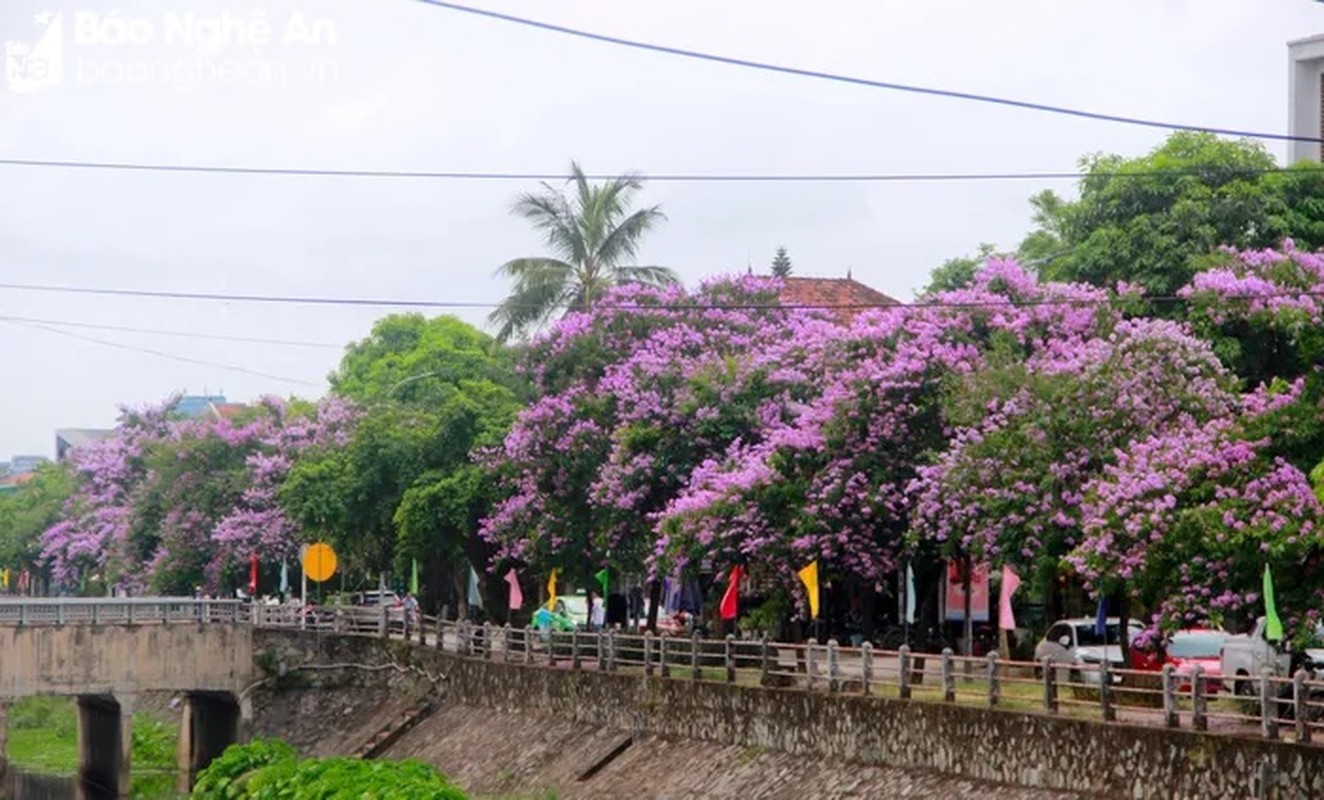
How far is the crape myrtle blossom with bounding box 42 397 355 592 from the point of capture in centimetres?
7125

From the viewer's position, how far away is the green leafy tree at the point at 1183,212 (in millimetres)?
47844

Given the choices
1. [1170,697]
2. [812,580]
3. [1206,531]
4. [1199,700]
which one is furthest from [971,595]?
[1199,700]

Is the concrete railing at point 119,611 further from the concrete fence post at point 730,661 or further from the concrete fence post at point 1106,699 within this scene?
the concrete fence post at point 1106,699

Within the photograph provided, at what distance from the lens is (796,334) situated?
47656 millimetres

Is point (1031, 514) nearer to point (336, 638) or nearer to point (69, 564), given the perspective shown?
point (336, 638)

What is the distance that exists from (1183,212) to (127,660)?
1011 inches

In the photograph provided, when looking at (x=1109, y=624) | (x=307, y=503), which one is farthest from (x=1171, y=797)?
(x=307, y=503)

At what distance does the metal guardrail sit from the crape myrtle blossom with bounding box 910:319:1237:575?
227 cm

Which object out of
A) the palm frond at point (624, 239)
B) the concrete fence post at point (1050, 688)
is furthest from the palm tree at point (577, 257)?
the concrete fence post at point (1050, 688)

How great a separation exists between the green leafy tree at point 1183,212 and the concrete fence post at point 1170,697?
21.1 metres

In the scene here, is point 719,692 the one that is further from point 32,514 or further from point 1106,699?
point 32,514

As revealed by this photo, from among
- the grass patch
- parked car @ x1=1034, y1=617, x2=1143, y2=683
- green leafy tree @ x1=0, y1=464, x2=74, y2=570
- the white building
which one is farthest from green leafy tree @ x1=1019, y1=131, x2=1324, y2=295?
green leafy tree @ x1=0, y1=464, x2=74, y2=570

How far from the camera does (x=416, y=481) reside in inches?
2280

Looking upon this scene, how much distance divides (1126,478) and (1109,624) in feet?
35.9
